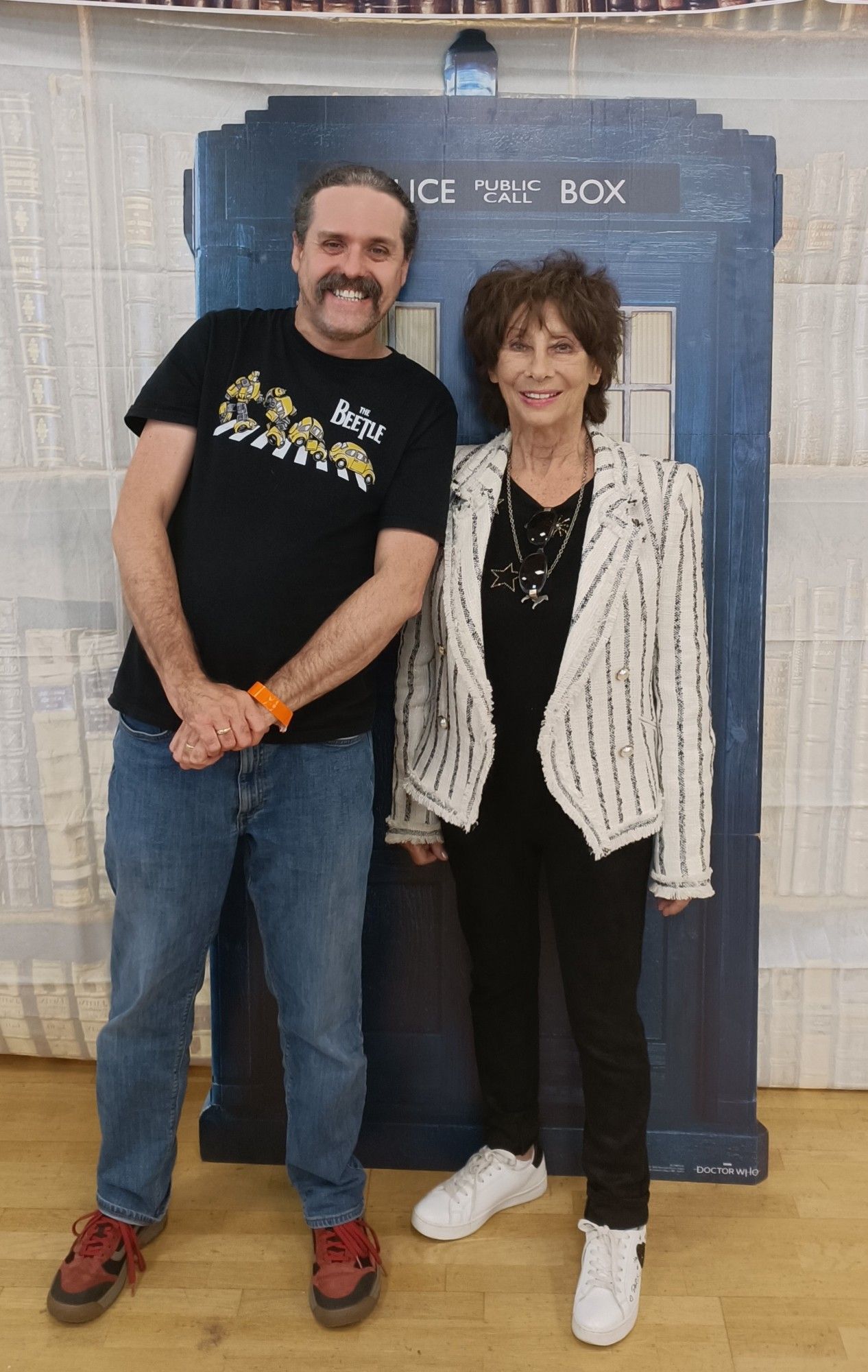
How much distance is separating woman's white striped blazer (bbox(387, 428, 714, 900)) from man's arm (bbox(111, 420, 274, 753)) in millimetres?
365

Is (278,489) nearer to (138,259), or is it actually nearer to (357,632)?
(357,632)

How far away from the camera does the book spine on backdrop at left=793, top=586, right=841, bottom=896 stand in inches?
99.0

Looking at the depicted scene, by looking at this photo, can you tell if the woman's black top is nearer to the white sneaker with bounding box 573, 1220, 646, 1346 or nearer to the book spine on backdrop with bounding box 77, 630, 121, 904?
the white sneaker with bounding box 573, 1220, 646, 1346

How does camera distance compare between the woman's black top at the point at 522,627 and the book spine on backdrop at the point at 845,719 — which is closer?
the woman's black top at the point at 522,627

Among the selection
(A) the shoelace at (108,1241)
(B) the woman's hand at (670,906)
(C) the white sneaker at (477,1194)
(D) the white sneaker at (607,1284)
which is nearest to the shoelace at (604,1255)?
(D) the white sneaker at (607,1284)

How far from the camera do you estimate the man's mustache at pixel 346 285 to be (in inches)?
72.1

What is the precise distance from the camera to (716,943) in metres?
2.29

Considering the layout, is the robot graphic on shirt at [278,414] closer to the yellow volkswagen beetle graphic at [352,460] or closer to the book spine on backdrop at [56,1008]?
the yellow volkswagen beetle graphic at [352,460]

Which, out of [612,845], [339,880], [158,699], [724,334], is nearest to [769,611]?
[724,334]

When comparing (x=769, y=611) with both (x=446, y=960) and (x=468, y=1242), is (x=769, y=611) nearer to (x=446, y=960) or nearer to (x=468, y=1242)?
(x=446, y=960)

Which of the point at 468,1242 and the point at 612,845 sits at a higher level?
the point at 612,845

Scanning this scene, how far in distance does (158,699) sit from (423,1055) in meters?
1.00

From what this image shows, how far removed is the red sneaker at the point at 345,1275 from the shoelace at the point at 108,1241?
0.32 metres

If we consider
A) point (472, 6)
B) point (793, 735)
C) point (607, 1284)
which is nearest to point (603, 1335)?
point (607, 1284)
